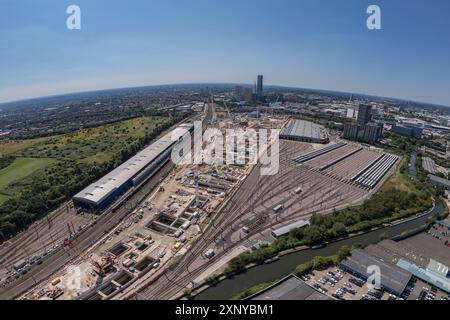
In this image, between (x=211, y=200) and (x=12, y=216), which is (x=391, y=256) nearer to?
(x=211, y=200)

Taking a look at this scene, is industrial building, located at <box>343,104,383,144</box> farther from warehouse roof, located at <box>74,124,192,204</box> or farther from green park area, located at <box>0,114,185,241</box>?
green park area, located at <box>0,114,185,241</box>

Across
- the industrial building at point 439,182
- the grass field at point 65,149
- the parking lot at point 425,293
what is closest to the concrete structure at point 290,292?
the parking lot at point 425,293

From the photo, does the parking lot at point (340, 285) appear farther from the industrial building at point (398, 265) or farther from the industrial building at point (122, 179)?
the industrial building at point (122, 179)

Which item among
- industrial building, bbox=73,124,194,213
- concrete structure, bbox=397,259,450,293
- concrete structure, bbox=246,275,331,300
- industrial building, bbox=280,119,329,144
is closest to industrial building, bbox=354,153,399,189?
industrial building, bbox=280,119,329,144

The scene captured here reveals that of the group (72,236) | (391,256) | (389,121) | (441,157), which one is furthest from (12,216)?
(389,121)

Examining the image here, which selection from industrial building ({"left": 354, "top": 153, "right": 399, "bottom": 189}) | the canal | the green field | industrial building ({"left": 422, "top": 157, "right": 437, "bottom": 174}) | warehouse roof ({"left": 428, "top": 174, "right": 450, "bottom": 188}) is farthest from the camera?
industrial building ({"left": 422, "top": 157, "right": 437, "bottom": 174})

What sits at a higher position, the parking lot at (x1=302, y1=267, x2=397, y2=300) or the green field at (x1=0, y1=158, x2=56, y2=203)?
the green field at (x1=0, y1=158, x2=56, y2=203)

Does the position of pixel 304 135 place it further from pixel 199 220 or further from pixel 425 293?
pixel 425 293
